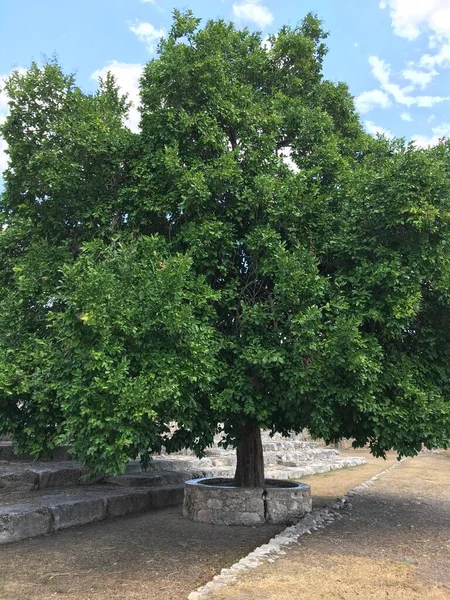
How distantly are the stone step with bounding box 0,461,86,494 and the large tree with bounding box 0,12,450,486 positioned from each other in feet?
13.0

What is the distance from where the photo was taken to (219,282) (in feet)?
27.0

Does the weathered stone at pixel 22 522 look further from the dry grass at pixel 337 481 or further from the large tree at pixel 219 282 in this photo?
the dry grass at pixel 337 481

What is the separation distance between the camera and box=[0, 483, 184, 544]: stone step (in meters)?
7.86

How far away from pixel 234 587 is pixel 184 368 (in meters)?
2.29

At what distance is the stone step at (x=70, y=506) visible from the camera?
786 cm

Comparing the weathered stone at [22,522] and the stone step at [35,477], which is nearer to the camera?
the weathered stone at [22,522]

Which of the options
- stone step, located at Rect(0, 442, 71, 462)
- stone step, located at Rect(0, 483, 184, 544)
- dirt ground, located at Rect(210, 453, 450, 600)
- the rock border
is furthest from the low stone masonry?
stone step, located at Rect(0, 442, 71, 462)

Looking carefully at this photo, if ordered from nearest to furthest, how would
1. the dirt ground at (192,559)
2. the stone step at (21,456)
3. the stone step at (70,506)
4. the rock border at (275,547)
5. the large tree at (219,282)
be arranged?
1. the rock border at (275,547)
2. the dirt ground at (192,559)
3. the large tree at (219,282)
4. the stone step at (70,506)
5. the stone step at (21,456)

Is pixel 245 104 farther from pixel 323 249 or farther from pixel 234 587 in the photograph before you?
pixel 234 587

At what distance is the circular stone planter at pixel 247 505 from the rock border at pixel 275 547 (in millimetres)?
315

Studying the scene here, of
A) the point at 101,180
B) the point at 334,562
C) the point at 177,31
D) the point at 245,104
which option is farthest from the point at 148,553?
the point at 177,31

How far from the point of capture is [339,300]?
22.8 feet

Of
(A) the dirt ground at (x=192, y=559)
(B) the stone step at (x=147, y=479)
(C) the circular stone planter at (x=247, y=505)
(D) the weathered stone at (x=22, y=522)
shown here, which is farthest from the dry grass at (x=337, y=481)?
(D) the weathered stone at (x=22, y=522)

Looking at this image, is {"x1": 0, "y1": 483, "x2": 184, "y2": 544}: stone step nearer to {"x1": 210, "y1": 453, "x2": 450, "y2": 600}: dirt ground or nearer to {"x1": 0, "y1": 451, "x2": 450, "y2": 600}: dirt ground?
{"x1": 0, "y1": 451, "x2": 450, "y2": 600}: dirt ground
